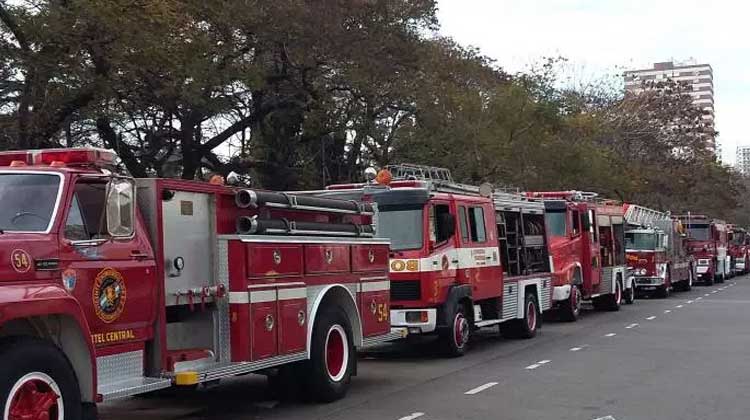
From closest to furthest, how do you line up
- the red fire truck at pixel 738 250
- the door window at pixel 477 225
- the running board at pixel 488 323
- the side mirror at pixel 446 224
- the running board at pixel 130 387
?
the running board at pixel 130 387
the side mirror at pixel 446 224
the door window at pixel 477 225
the running board at pixel 488 323
the red fire truck at pixel 738 250

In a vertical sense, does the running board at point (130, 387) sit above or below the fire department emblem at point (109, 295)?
below

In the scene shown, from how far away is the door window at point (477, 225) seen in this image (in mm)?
14797

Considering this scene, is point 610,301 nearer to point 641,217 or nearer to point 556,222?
point 556,222

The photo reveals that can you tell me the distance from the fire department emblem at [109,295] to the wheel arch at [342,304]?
2829mm

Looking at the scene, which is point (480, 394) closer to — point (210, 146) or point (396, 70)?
point (396, 70)

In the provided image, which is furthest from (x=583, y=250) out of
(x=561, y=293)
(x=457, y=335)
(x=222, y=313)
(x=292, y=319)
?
(x=222, y=313)

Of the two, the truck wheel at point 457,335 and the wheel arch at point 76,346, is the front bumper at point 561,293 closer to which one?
the truck wheel at point 457,335

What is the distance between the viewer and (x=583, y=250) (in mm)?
21812

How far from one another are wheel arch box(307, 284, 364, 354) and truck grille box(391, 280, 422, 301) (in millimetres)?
2573

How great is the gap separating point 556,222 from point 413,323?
8920 millimetres

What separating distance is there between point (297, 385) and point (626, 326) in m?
11.3

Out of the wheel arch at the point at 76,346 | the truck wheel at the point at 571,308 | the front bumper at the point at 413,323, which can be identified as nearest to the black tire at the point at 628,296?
the truck wheel at the point at 571,308

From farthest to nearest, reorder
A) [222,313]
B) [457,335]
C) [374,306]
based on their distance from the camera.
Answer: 1. [457,335]
2. [374,306]
3. [222,313]

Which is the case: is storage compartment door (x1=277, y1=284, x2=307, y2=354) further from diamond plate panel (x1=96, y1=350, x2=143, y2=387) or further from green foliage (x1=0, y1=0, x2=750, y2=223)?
green foliage (x1=0, y1=0, x2=750, y2=223)
